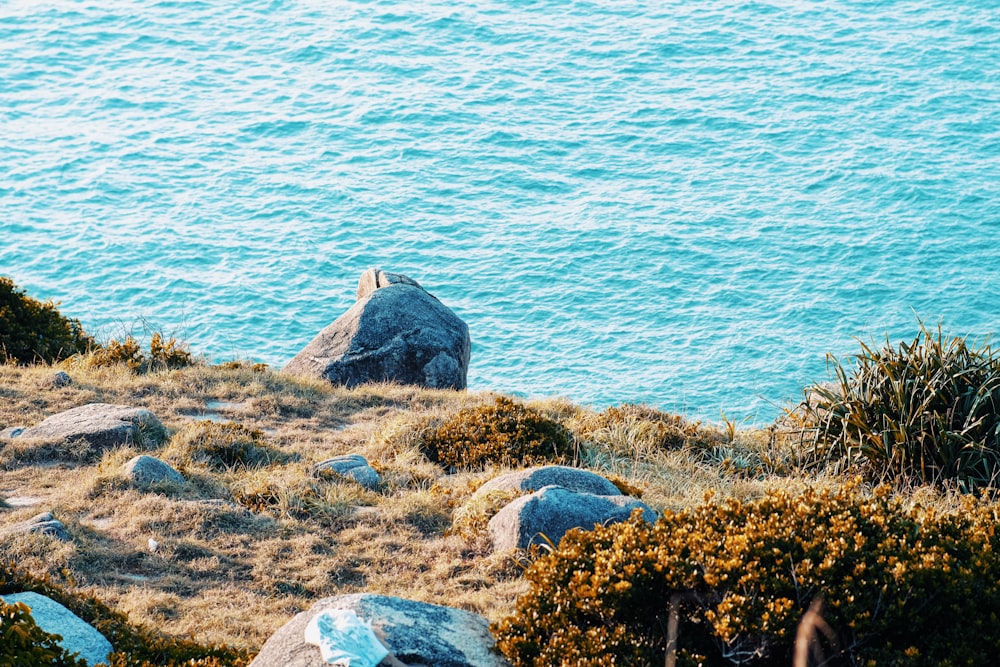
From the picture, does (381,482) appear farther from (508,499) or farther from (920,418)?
(920,418)

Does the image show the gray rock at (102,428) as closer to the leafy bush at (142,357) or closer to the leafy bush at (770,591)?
the leafy bush at (142,357)

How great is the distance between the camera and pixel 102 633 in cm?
604

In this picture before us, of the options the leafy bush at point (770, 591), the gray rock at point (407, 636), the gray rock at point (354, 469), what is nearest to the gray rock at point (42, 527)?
the gray rock at point (354, 469)

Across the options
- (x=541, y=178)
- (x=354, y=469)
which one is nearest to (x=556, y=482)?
(x=354, y=469)

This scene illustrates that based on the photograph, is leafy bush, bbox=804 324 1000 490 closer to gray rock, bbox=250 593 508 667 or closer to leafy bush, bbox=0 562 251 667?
gray rock, bbox=250 593 508 667

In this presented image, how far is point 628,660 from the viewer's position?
523cm

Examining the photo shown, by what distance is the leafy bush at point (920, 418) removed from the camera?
9.95 metres

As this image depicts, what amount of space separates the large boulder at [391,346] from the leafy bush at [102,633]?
881 cm

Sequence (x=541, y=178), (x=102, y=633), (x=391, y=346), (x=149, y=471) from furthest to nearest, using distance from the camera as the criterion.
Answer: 1. (x=541, y=178)
2. (x=391, y=346)
3. (x=149, y=471)
4. (x=102, y=633)

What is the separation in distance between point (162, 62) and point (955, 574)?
157ft

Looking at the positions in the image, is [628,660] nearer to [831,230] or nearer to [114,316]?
[114,316]

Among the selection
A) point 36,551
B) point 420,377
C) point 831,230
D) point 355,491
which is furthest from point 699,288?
point 36,551

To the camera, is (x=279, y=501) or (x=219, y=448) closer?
(x=279, y=501)

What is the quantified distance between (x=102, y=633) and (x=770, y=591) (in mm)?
3935
